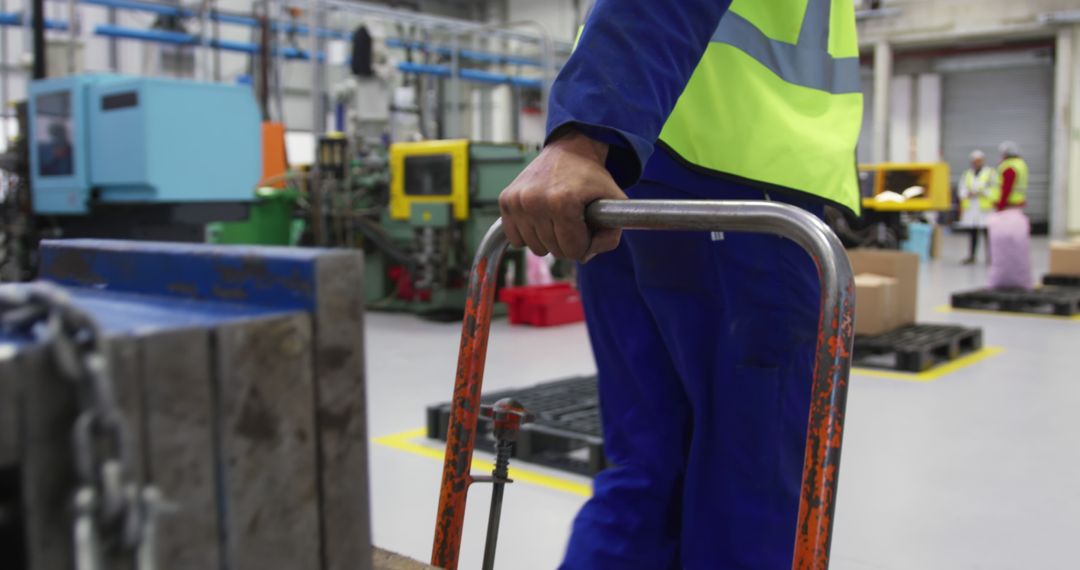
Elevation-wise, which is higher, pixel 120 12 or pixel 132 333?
pixel 120 12

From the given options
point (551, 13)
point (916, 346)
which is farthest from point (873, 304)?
point (551, 13)

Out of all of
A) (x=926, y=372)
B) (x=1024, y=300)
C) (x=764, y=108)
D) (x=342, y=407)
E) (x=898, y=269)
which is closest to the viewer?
(x=342, y=407)

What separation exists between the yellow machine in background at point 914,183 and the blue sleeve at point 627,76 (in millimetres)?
9539

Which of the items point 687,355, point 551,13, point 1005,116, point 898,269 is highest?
point 551,13

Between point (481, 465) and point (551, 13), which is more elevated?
point (551, 13)

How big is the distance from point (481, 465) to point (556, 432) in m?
0.29

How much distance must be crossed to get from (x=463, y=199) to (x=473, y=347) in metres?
5.41

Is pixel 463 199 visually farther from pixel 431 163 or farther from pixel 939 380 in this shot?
pixel 939 380

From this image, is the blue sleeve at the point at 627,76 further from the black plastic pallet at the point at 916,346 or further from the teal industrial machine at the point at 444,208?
the teal industrial machine at the point at 444,208

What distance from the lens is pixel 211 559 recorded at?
0.69 meters

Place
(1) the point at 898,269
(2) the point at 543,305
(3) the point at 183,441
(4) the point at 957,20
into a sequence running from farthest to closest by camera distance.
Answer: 1. (4) the point at 957,20
2. (2) the point at 543,305
3. (1) the point at 898,269
4. (3) the point at 183,441

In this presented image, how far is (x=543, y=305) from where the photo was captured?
6422 millimetres

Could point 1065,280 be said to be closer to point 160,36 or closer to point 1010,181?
point 1010,181

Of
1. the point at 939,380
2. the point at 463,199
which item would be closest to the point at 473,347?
the point at 939,380
